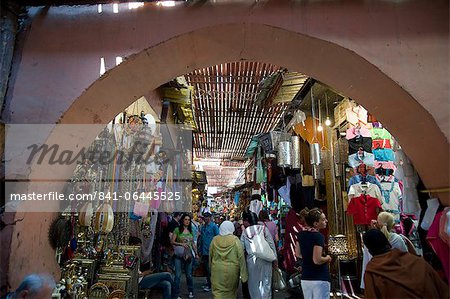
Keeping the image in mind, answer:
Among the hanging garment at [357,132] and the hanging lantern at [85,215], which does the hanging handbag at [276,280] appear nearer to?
the hanging garment at [357,132]

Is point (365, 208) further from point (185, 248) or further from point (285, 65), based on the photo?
point (185, 248)

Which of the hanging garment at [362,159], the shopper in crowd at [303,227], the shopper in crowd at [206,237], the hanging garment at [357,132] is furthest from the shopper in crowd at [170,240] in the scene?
A: the hanging garment at [357,132]

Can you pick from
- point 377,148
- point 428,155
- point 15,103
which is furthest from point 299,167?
point 15,103

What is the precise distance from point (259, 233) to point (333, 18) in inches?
144

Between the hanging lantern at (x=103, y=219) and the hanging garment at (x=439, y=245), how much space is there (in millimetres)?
3125

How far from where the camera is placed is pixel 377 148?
5.18 m

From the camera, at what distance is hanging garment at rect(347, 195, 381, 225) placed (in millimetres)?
4715

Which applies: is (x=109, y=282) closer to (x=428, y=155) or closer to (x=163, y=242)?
(x=163, y=242)

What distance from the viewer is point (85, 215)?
325 cm

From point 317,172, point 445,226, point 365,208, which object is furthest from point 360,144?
point 445,226

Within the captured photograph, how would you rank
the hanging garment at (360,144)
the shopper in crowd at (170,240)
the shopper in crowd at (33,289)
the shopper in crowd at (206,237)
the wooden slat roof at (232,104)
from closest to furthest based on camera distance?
1. the shopper in crowd at (33,289)
2. the hanging garment at (360,144)
3. the wooden slat roof at (232,104)
4. the shopper in crowd at (170,240)
5. the shopper in crowd at (206,237)

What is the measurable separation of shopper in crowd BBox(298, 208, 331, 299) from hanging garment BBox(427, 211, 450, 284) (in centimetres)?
123

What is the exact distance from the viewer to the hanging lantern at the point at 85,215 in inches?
127

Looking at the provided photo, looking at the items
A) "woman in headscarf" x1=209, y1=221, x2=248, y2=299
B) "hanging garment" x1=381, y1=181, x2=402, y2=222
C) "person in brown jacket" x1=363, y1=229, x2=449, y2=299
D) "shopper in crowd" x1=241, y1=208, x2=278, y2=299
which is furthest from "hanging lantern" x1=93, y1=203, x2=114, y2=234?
"hanging garment" x1=381, y1=181, x2=402, y2=222
